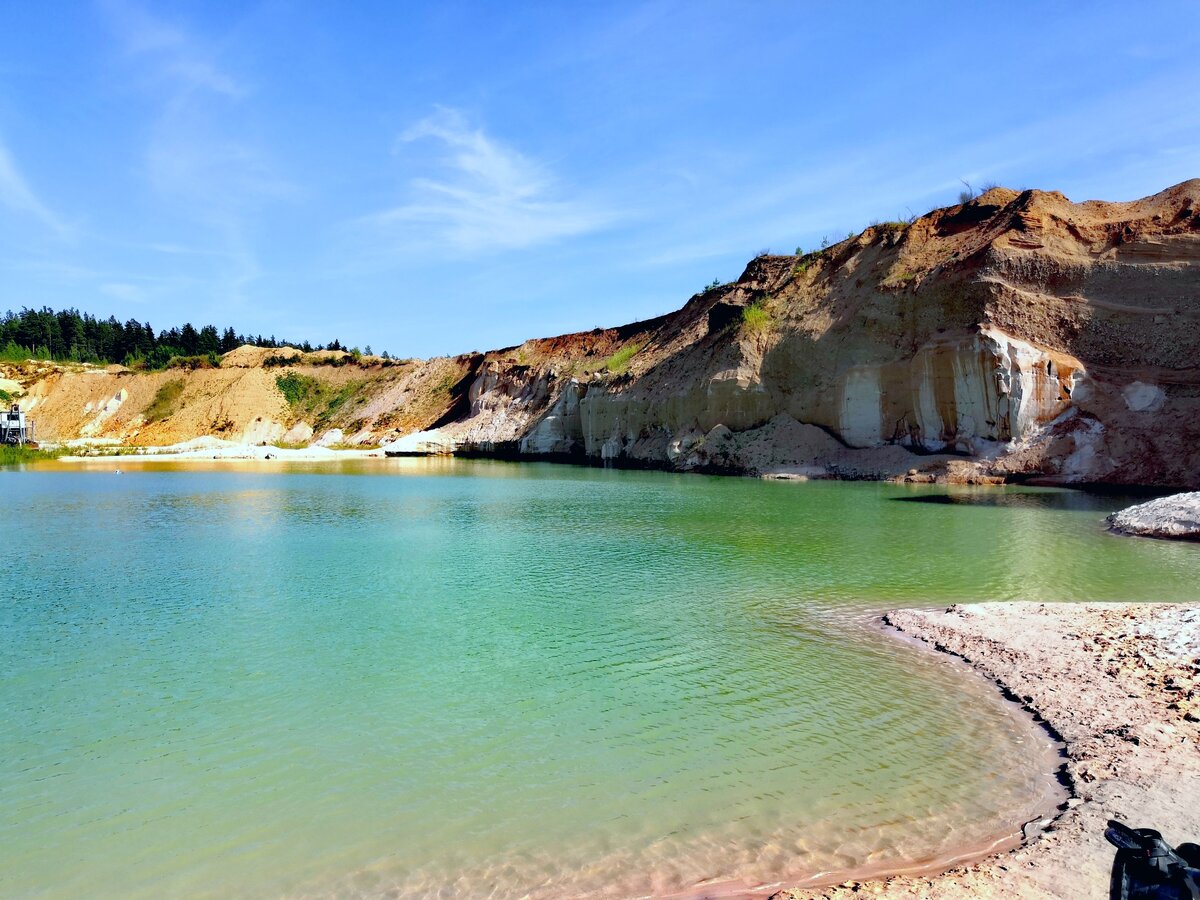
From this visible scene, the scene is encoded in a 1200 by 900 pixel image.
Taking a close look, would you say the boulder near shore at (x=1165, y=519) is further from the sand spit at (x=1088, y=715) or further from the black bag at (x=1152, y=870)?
the black bag at (x=1152, y=870)

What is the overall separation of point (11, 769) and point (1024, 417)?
107ft

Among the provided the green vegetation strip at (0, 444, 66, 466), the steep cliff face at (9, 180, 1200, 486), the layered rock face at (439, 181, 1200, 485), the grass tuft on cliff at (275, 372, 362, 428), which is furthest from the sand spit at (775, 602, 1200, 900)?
the grass tuft on cliff at (275, 372, 362, 428)

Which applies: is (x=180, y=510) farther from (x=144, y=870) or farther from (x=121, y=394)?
(x=121, y=394)

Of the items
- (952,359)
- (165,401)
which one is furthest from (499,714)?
(165,401)

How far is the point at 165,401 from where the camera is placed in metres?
80.1

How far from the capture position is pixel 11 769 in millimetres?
5945

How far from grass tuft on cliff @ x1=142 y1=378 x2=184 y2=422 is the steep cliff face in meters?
50.7

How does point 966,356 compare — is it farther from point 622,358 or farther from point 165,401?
point 165,401

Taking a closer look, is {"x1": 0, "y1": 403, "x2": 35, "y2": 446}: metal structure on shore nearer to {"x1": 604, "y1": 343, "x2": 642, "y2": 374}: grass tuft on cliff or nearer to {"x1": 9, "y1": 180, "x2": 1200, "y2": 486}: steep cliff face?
{"x1": 9, "y1": 180, "x2": 1200, "y2": 486}: steep cliff face

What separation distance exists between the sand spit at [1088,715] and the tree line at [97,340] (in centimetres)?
9892

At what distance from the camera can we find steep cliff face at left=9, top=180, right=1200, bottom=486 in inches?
1155

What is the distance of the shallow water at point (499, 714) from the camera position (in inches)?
190

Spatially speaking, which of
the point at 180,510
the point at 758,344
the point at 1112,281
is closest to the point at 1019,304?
the point at 1112,281

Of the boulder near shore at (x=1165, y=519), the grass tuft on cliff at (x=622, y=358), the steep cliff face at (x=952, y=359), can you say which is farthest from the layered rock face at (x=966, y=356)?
the boulder near shore at (x=1165, y=519)
